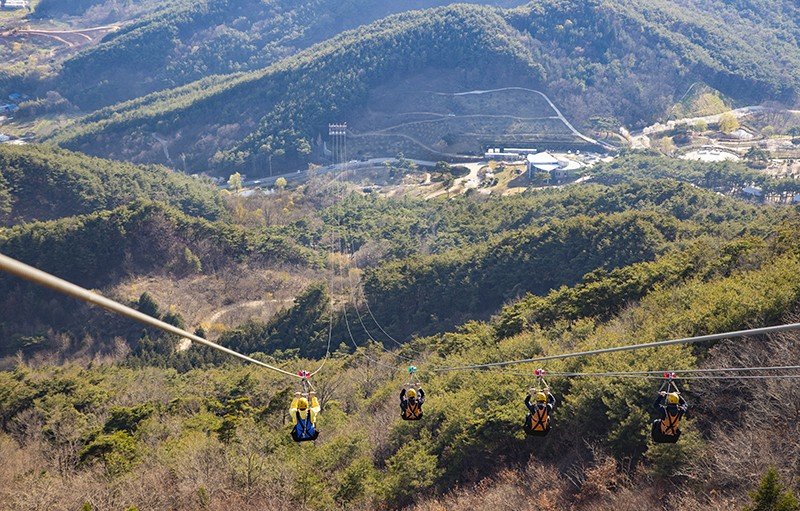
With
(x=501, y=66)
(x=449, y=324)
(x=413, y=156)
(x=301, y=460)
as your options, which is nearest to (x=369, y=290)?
(x=449, y=324)

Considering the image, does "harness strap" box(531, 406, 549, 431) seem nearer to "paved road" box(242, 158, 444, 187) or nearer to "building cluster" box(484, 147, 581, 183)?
"building cluster" box(484, 147, 581, 183)

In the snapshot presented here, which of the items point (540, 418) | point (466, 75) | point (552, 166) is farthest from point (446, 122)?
point (540, 418)

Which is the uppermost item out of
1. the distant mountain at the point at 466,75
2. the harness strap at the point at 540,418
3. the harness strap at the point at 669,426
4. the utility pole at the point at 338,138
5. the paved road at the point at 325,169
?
the harness strap at the point at 669,426

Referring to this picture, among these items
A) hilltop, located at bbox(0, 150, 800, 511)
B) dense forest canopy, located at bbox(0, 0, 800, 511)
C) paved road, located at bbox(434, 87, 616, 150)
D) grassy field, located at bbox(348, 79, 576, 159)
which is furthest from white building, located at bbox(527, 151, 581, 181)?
hilltop, located at bbox(0, 150, 800, 511)

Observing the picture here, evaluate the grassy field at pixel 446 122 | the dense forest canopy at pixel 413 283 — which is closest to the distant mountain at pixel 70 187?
the dense forest canopy at pixel 413 283

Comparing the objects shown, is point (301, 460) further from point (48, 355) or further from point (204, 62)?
point (204, 62)

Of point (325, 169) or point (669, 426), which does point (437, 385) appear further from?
point (325, 169)

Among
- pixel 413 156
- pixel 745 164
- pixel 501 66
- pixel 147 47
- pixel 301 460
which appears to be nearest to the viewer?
pixel 301 460

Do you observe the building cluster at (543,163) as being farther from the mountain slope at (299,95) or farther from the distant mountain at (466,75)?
the mountain slope at (299,95)
